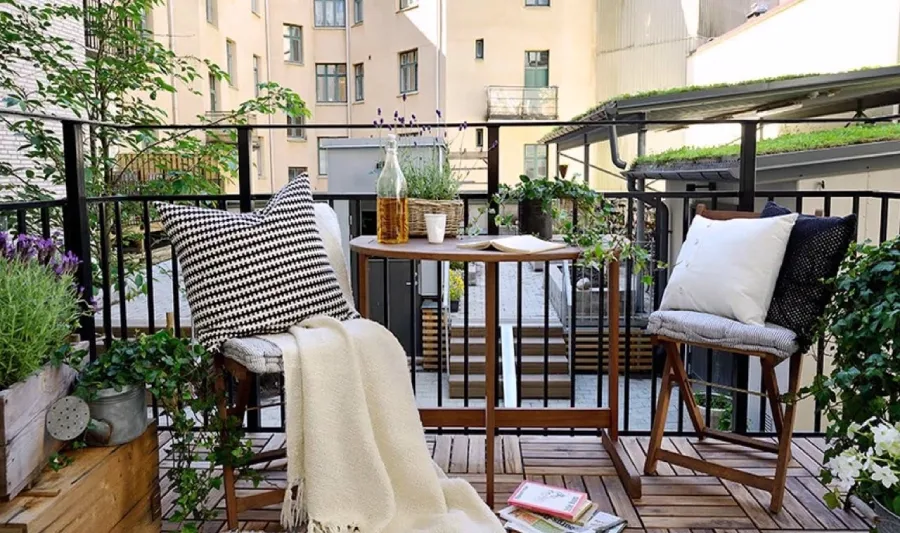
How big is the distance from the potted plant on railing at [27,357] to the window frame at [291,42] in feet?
64.5

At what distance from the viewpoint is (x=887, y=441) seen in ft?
5.11

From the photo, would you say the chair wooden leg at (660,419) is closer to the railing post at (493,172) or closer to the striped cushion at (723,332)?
the striped cushion at (723,332)

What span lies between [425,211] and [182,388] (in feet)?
3.20

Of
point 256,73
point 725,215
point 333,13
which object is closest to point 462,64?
point 333,13

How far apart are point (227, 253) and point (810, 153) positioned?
422cm

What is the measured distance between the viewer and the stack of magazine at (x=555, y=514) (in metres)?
1.96

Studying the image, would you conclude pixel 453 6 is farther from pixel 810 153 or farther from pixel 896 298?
pixel 896 298

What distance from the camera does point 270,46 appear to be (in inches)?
763

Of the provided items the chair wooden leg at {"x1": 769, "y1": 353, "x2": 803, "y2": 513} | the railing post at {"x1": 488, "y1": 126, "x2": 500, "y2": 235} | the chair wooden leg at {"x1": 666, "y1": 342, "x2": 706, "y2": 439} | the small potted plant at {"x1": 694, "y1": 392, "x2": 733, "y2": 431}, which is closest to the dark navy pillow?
the chair wooden leg at {"x1": 769, "y1": 353, "x2": 803, "y2": 513}

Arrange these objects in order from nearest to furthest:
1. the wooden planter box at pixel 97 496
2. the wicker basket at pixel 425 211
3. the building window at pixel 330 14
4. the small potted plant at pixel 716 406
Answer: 1. the wooden planter box at pixel 97 496
2. the wicker basket at pixel 425 211
3. the small potted plant at pixel 716 406
4. the building window at pixel 330 14

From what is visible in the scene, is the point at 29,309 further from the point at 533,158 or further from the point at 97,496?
the point at 533,158

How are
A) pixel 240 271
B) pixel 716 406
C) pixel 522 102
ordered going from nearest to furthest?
pixel 240 271 → pixel 716 406 → pixel 522 102

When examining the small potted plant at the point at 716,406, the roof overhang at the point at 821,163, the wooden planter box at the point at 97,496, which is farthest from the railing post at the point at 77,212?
the small potted plant at the point at 716,406

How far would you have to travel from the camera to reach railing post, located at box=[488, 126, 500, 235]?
250cm
